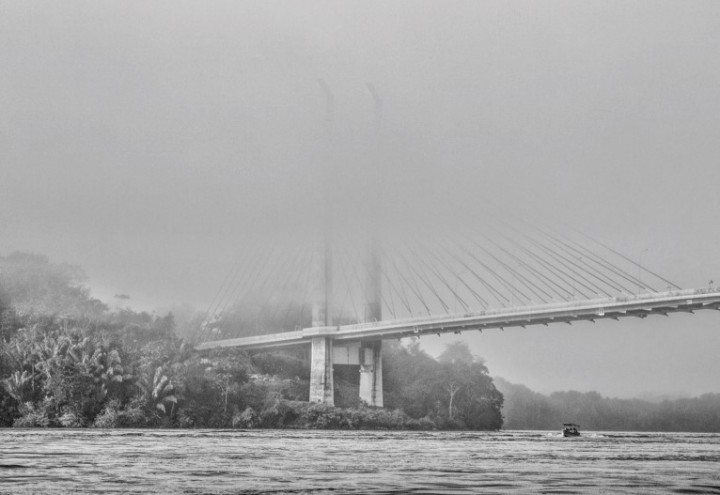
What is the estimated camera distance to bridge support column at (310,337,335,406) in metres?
101

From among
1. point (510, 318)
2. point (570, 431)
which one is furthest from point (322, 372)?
point (570, 431)

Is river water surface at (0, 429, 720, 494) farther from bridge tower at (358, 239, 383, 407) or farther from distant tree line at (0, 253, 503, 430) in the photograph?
bridge tower at (358, 239, 383, 407)

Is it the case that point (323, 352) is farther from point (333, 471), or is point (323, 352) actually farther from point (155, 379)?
point (333, 471)

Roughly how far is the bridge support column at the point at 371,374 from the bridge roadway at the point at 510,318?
3.53m

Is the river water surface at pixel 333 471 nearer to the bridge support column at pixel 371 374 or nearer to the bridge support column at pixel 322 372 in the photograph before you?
the bridge support column at pixel 322 372

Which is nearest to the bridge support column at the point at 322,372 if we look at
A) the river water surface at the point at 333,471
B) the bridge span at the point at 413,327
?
the bridge span at the point at 413,327

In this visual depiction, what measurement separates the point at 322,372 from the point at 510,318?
78.4ft

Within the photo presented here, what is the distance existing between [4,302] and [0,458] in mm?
69778

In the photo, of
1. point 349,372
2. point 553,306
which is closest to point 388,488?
point 553,306

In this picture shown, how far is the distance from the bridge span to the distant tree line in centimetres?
317

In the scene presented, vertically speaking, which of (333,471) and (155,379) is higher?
(155,379)

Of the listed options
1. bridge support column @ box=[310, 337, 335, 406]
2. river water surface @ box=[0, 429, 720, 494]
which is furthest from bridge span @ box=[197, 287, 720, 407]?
river water surface @ box=[0, 429, 720, 494]

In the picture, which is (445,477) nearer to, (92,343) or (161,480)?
(161,480)

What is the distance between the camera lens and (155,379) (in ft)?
282
